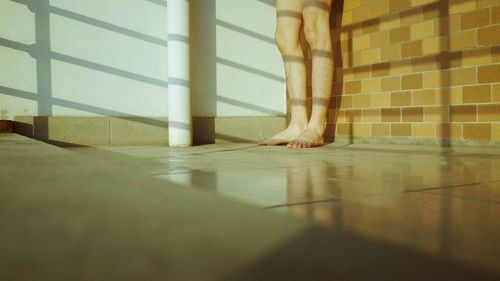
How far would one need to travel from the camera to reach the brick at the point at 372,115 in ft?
8.75

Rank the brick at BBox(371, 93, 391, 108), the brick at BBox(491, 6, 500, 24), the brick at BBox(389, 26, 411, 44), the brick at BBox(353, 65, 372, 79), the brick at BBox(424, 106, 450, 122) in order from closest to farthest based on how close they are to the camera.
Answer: the brick at BBox(491, 6, 500, 24) < the brick at BBox(424, 106, 450, 122) < the brick at BBox(389, 26, 411, 44) < the brick at BBox(371, 93, 391, 108) < the brick at BBox(353, 65, 372, 79)

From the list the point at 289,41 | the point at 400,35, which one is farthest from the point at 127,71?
the point at 400,35

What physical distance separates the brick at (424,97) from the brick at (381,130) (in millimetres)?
234

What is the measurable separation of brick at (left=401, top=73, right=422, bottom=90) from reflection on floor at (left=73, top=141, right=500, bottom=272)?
118 centimetres

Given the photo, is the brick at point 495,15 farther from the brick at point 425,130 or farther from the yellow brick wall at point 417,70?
the brick at point 425,130

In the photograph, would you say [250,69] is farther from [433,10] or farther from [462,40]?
[462,40]

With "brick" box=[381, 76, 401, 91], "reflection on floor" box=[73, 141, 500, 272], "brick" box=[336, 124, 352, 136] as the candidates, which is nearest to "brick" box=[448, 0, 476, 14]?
"brick" box=[381, 76, 401, 91]

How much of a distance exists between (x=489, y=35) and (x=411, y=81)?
1.56 ft

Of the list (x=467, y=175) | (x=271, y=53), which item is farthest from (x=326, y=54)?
(x=467, y=175)

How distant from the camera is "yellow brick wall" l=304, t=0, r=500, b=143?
2.12 m

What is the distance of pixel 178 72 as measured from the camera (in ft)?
8.29

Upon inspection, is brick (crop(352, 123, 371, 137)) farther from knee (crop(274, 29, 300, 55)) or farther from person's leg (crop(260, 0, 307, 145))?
knee (crop(274, 29, 300, 55))

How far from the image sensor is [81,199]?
0.55 metres

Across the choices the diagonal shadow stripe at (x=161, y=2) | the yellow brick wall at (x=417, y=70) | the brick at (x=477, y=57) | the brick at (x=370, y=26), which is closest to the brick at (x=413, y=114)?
the yellow brick wall at (x=417, y=70)
